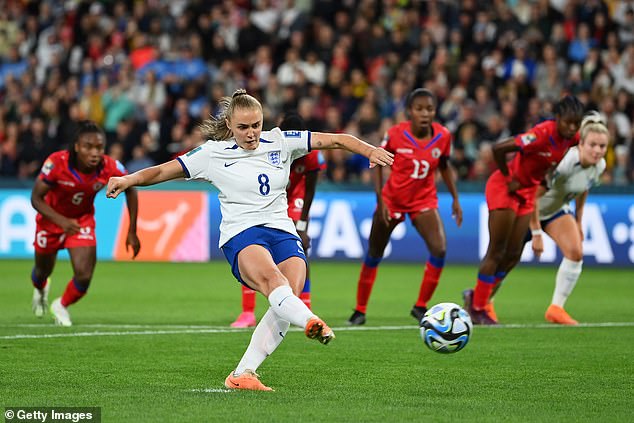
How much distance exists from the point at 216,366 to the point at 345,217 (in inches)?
458

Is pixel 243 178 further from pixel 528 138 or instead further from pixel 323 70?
pixel 323 70

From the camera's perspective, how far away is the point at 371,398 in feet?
25.9

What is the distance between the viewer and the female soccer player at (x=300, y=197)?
498 inches

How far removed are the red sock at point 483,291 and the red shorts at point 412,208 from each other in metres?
0.95

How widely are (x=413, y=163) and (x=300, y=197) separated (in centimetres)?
128

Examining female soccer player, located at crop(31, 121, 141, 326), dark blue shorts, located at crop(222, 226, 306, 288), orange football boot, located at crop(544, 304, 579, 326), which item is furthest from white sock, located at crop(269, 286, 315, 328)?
orange football boot, located at crop(544, 304, 579, 326)

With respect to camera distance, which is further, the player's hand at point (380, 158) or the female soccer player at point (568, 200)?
the female soccer player at point (568, 200)

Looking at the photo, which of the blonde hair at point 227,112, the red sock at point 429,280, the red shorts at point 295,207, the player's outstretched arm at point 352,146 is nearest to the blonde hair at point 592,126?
the red sock at point 429,280

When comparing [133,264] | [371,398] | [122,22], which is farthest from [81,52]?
[371,398]

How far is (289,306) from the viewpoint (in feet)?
25.8

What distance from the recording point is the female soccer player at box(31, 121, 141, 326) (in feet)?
40.1

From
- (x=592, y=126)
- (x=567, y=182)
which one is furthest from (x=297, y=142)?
(x=567, y=182)

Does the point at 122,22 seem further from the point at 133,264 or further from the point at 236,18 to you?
the point at 133,264

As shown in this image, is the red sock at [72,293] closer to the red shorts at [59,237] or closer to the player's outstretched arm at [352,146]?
the red shorts at [59,237]
